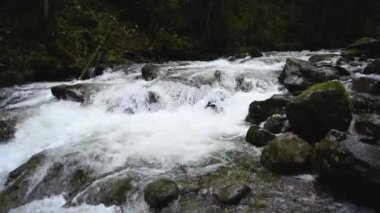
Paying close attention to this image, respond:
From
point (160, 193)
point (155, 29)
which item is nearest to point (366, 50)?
point (155, 29)

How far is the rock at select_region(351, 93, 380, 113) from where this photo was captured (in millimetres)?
10188

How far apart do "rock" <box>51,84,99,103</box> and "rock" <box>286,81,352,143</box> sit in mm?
5936

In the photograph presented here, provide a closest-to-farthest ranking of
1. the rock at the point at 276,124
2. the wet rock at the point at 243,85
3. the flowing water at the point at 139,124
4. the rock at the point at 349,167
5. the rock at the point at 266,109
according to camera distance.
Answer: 1. the rock at the point at 349,167
2. the flowing water at the point at 139,124
3. the rock at the point at 276,124
4. the rock at the point at 266,109
5. the wet rock at the point at 243,85

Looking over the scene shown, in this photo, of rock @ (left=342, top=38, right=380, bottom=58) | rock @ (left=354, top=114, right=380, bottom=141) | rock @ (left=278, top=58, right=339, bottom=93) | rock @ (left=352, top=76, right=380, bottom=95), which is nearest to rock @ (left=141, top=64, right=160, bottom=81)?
rock @ (left=278, top=58, right=339, bottom=93)

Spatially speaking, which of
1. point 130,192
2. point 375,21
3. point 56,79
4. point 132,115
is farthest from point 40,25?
point 375,21

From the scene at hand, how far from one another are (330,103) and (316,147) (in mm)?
1367

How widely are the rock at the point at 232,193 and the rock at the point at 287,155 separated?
0.93 metres

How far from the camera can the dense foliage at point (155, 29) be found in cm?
1546

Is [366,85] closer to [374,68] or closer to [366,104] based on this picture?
[366,104]

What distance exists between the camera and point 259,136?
859cm

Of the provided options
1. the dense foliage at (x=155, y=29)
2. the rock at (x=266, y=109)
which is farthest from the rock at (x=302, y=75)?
the dense foliage at (x=155, y=29)

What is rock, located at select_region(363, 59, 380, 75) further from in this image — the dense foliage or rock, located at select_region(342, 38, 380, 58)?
the dense foliage

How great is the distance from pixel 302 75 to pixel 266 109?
239 cm

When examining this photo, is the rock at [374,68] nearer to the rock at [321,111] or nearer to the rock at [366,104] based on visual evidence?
the rock at [366,104]
